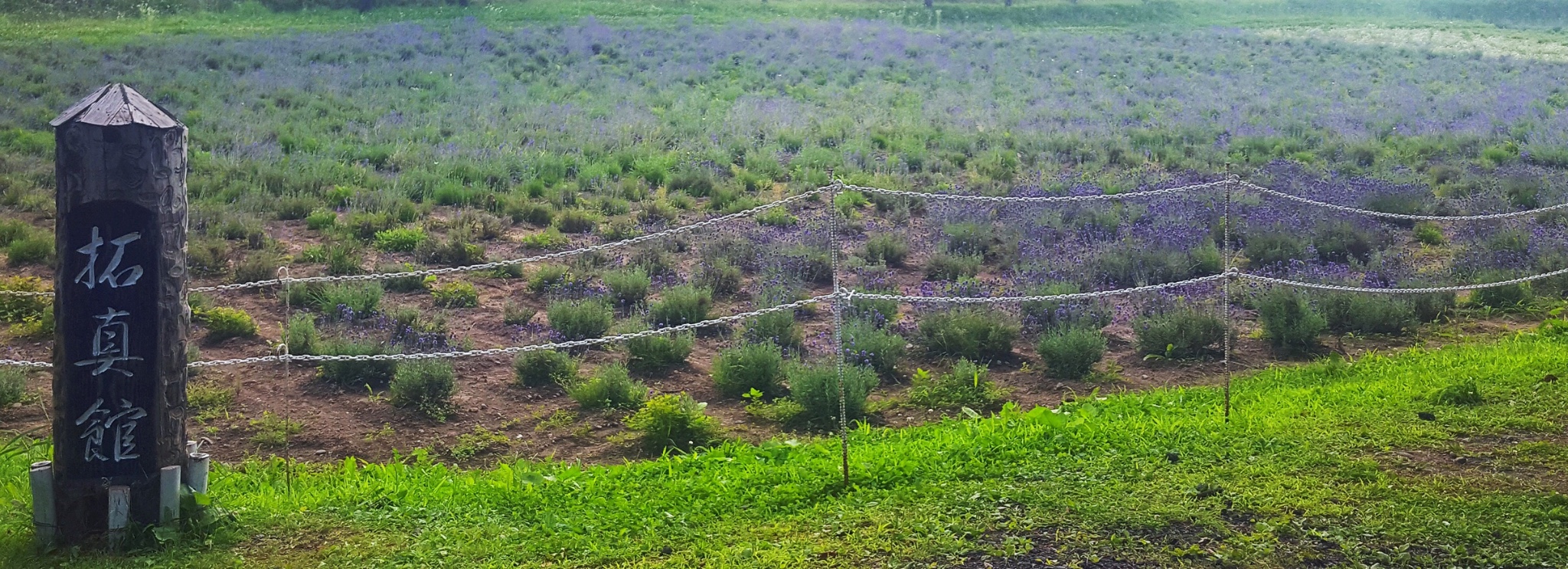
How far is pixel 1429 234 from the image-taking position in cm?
1250

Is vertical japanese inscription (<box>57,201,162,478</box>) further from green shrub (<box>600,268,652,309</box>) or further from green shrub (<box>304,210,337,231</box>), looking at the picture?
green shrub (<box>304,210,337,231</box>)

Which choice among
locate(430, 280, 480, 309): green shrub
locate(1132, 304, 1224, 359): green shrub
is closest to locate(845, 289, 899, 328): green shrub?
locate(1132, 304, 1224, 359): green shrub

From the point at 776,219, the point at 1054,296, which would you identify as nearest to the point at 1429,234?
the point at 1054,296

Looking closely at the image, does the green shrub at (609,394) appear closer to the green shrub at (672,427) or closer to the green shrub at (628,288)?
the green shrub at (672,427)

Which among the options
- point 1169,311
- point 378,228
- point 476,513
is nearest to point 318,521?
point 476,513

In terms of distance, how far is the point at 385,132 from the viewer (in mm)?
16953

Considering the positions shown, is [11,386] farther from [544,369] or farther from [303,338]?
[544,369]

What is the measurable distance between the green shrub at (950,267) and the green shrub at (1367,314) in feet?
9.81

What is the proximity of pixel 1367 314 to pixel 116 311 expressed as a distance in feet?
27.7

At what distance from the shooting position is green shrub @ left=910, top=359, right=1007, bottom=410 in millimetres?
8273

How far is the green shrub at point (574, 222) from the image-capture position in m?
13.1

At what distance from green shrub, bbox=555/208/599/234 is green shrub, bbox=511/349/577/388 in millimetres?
4191

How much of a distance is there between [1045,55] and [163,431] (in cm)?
2513

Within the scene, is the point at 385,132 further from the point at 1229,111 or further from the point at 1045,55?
the point at 1045,55
